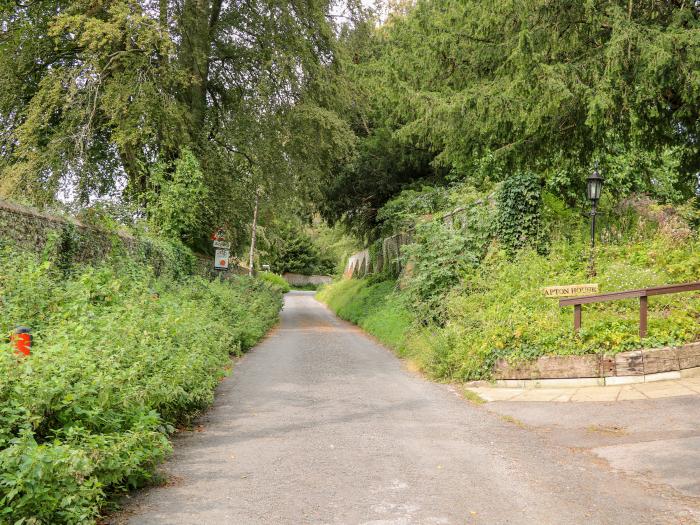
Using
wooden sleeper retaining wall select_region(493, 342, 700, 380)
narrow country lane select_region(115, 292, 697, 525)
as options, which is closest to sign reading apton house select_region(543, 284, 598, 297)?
wooden sleeper retaining wall select_region(493, 342, 700, 380)

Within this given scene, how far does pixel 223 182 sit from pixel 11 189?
24.6 feet

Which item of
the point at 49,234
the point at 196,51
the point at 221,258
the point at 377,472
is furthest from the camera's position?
the point at 221,258

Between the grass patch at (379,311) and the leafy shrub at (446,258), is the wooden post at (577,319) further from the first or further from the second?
the grass patch at (379,311)

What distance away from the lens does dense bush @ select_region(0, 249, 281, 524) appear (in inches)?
149

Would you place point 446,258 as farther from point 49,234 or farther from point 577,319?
point 49,234

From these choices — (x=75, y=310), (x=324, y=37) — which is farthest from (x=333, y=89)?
(x=75, y=310)

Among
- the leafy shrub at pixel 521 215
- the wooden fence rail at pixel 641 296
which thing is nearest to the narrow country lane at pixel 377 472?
the wooden fence rail at pixel 641 296

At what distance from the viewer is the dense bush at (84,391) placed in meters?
3.79

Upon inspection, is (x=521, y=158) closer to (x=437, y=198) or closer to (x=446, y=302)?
(x=446, y=302)

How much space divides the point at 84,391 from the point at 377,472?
8.46ft

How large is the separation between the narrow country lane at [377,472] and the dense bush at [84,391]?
16.4 inches

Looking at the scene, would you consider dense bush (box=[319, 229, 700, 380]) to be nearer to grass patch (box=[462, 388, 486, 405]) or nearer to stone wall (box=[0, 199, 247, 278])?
grass patch (box=[462, 388, 486, 405])

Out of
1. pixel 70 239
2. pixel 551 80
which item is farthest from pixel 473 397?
pixel 70 239

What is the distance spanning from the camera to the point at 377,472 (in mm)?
5406
